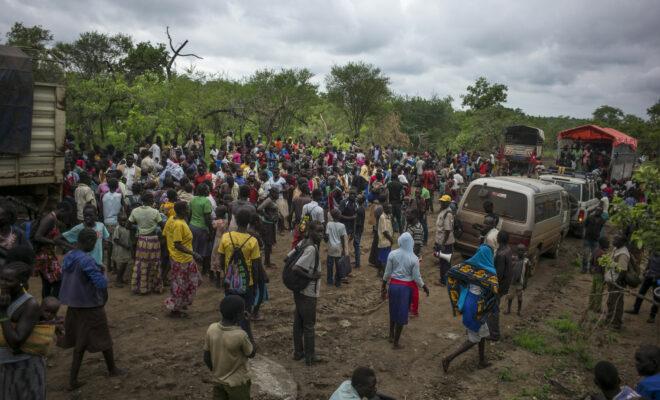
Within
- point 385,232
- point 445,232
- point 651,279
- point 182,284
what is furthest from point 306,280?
point 651,279

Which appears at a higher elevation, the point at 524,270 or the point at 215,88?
the point at 215,88

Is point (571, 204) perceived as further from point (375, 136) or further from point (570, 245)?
point (375, 136)

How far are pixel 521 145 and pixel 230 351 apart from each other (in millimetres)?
23986

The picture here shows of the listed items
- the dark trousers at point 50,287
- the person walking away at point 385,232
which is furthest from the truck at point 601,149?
the dark trousers at point 50,287

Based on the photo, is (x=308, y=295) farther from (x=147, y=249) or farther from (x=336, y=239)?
(x=147, y=249)

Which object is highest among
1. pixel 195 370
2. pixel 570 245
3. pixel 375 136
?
pixel 375 136

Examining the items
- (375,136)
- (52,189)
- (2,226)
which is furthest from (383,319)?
(375,136)

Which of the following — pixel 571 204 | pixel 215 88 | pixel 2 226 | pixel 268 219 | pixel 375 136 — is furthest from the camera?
pixel 375 136

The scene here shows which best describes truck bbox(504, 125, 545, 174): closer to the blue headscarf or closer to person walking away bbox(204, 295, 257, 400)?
the blue headscarf

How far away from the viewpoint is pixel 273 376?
560 centimetres

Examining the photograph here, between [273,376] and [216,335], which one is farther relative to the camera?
[273,376]

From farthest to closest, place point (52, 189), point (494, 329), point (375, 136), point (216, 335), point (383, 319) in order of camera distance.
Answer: point (375, 136), point (52, 189), point (383, 319), point (494, 329), point (216, 335)

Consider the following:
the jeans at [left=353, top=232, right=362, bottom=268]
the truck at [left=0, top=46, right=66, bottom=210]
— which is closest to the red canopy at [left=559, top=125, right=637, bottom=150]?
the jeans at [left=353, top=232, right=362, bottom=268]

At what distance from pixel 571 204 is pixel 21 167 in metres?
12.9
